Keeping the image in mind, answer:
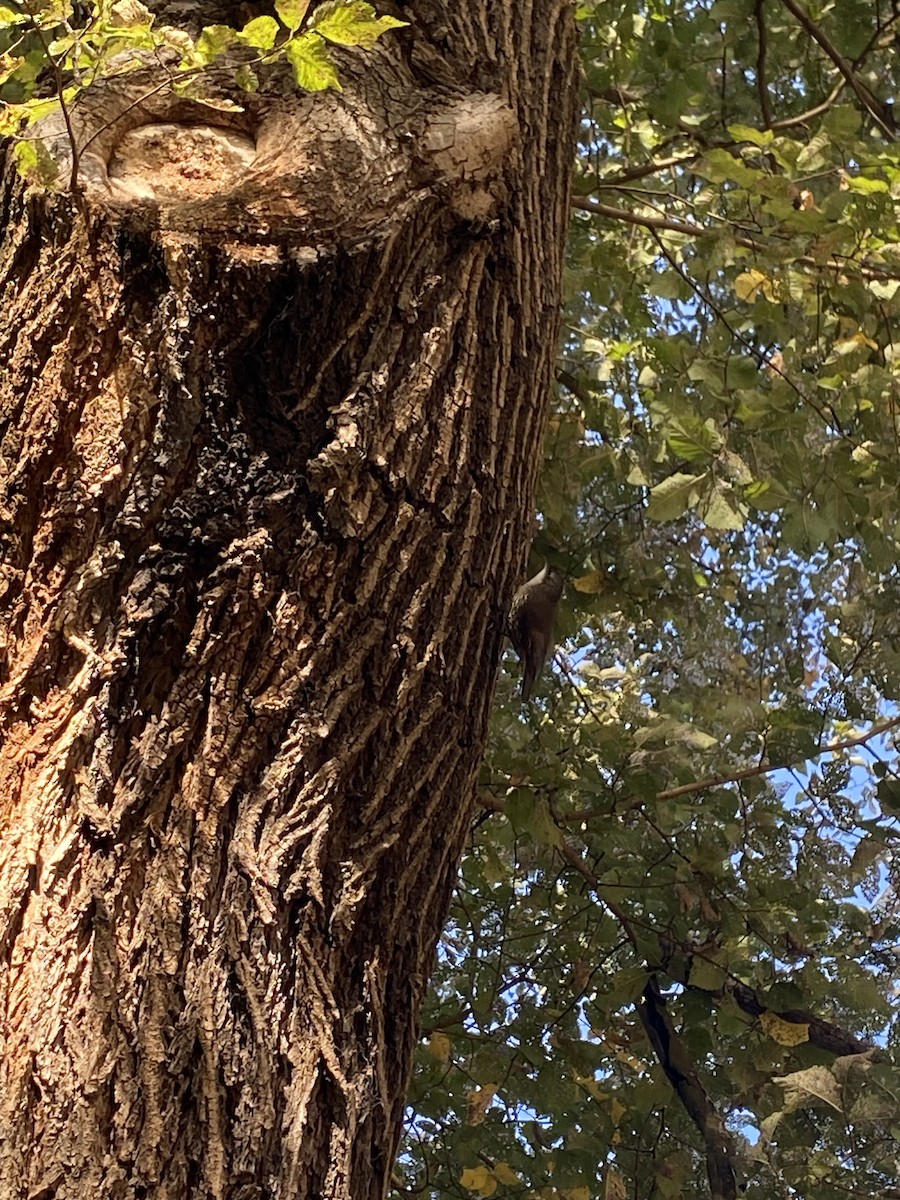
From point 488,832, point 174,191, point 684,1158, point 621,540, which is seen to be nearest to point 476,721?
point 174,191

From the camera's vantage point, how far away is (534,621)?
3.25 meters

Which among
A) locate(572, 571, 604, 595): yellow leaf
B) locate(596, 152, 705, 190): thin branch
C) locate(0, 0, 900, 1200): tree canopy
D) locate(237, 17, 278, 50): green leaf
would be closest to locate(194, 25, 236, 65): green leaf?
locate(237, 17, 278, 50): green leaf

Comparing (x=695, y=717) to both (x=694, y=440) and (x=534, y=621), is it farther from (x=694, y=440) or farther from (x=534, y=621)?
(x=694, y=440)

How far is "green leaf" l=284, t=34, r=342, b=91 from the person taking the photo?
1296 millimetres

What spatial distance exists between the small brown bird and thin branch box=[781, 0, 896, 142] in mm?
1459

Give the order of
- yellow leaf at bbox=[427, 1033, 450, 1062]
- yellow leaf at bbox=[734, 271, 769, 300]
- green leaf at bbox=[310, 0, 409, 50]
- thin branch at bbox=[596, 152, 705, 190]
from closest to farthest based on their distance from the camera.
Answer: green leaf at bbox=[310, 0, 409, 50], yellow leaf at bbox=[734, 271, 769, 300], thin branch at bbox=[596, 152, 705, 190], yellow leaf at bbox=[427, 1033, 450, 1062]

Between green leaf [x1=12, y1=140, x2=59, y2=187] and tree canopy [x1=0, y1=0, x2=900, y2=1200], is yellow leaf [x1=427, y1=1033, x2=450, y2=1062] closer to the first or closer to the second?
tree canopy [x1=0, y1=0, x2=900, y2=1200]

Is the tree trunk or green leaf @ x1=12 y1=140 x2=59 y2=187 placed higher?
green leaf @ x1=12 y1=140 x2=59 y2=187

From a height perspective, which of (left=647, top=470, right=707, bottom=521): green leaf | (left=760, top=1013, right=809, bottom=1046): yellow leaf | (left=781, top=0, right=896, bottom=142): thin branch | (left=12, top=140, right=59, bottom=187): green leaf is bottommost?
(left=12, top=140, right=59, bottom=187): green leaf

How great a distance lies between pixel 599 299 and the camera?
141 inches

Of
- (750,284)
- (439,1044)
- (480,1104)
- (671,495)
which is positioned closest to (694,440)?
(671,495)

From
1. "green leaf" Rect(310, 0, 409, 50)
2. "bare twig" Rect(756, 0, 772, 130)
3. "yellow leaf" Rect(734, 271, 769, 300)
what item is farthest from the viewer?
"bare twig" Rect(756, 0, 772, 130)

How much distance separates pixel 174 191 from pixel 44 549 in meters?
0.43

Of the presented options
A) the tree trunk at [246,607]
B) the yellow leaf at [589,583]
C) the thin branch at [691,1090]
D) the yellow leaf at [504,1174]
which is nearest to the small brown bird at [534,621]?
the yellow leaf at [589,583]
